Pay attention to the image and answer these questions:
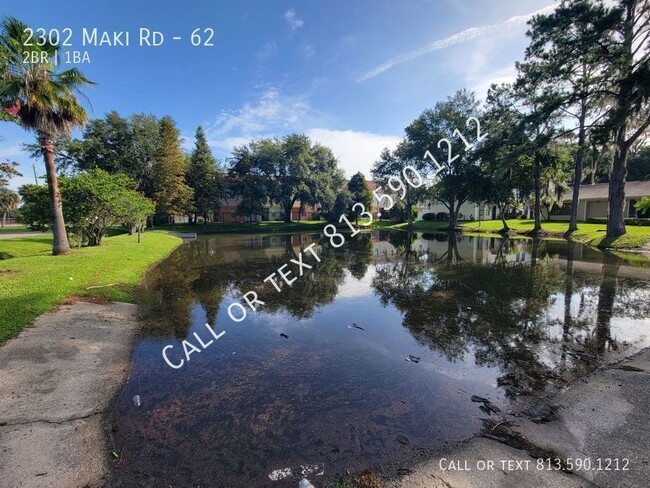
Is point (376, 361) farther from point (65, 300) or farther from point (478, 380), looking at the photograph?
point (65, 300)

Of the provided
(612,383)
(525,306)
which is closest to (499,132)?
(525,306)

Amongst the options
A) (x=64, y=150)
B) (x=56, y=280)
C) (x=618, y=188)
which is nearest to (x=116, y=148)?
(x=64, y=150)

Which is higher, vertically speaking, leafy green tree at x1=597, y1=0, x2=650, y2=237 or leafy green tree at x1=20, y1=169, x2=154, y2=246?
leafy green tree at x1=597, y1=0, x2=650, y2=237

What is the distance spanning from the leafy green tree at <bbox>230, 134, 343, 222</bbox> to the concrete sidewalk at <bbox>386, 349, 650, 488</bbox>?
4131cm

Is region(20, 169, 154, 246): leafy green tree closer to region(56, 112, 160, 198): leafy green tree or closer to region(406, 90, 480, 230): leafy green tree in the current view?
region(56, 112, 160, 198): leafy green tree

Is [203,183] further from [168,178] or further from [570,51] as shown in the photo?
[570,51]

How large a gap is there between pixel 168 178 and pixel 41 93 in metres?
25.6

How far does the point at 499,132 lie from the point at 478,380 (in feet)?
90.7

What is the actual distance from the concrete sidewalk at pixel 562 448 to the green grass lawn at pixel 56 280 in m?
6.87

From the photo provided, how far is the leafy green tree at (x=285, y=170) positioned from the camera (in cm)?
4328

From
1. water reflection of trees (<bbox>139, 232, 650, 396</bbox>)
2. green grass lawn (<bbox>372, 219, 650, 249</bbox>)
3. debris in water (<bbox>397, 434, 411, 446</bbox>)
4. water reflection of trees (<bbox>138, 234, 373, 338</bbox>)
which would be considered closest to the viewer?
debris in water (<bbox>397, 434, 411, 446</bbox>)

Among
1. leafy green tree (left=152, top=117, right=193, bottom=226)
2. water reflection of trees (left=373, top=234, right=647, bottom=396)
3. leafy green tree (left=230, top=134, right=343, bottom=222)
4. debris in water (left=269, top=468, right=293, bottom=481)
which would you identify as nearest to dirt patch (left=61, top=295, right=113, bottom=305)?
debris in water (left=269, top=468, right=293, bottom=481)

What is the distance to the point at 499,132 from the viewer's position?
26406 mm

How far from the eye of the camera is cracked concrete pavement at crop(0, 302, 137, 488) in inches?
110
